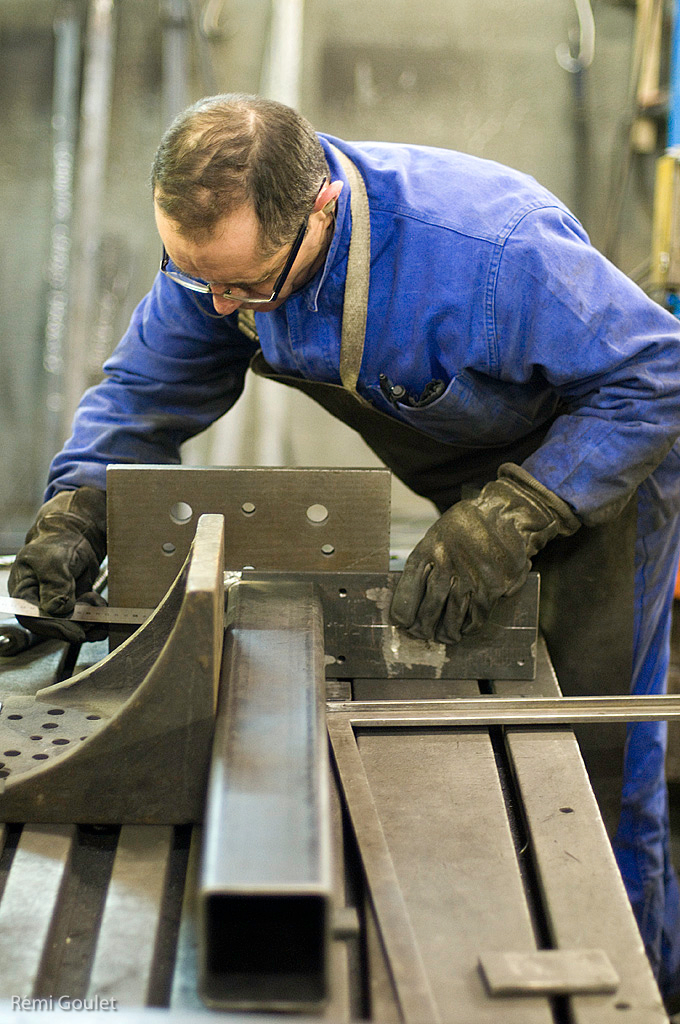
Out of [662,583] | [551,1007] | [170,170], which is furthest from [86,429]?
[551,1007]

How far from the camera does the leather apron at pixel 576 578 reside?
70.6 inches

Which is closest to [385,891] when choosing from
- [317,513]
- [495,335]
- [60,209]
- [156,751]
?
[156,751]

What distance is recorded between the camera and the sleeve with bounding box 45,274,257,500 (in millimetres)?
1883

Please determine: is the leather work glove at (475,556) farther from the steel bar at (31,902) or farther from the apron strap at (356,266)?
the steel bar at (31,902)

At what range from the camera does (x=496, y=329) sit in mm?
1555

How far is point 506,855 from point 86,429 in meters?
1.24

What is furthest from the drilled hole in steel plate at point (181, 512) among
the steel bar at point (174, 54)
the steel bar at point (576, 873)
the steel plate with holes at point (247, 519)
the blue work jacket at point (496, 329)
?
the steel bar at point (174, 54)

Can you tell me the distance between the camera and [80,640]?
161 cm

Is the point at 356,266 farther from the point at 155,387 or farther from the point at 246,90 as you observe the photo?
the point at 246,90

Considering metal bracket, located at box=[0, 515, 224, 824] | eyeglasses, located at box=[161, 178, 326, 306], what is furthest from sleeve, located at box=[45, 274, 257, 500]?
metal bracket, located at box=[0, 515, 224, 824]

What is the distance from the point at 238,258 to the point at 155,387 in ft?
1.75

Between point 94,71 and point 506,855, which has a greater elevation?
point 94,71

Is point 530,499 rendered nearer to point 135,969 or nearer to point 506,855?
point 506,855

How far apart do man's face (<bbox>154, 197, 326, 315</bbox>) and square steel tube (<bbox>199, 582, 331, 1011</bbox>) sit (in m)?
0.75
